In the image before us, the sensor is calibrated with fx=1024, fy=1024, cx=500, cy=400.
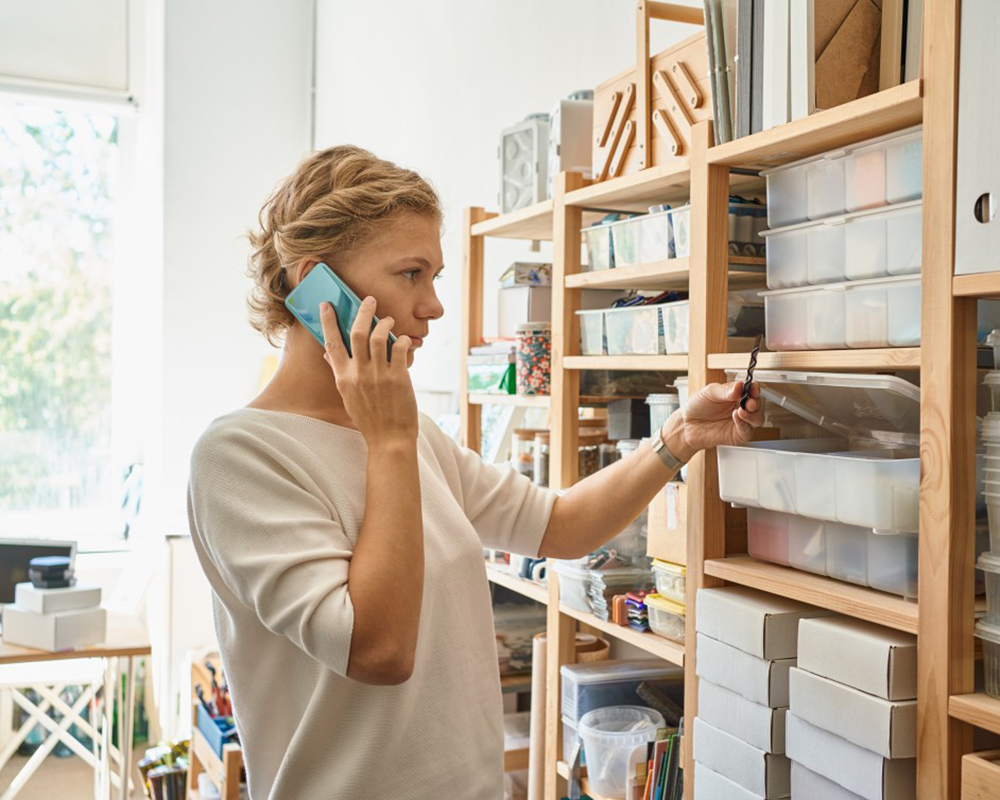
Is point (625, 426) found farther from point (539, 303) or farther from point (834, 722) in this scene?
point (834, 722)

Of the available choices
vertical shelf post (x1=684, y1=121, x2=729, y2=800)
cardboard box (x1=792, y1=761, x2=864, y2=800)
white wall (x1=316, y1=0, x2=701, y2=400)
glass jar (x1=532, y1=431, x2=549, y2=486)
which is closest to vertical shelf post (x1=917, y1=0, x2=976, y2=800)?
cardboard box (x1=792, y1=761, x2=864, y2=800)

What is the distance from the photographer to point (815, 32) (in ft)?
4.10

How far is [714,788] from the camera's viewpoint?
144cm

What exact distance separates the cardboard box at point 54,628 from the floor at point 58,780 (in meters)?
0.92

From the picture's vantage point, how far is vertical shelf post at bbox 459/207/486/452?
236 centimetres

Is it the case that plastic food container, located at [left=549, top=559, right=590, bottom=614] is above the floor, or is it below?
above

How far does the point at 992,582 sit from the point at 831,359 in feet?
1.01

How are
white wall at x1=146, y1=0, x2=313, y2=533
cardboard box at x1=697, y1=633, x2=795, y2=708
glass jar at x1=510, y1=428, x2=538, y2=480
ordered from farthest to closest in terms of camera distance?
1. white wall at x1=146, y1=0, x2=313, y2=533
2. glass jar at x1=510, y1=428, x2=538, y2=480
3. cardboard box at x1=697, y1=633, x2=795, y2=708

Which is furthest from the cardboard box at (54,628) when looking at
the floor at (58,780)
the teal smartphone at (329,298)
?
the teal smartphone at (329,298)

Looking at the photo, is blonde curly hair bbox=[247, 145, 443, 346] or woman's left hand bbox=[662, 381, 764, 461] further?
woman's left hand bbox=[662, 381, 764, 461]

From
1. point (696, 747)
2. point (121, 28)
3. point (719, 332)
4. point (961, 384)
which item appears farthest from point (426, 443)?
point (121, 28)

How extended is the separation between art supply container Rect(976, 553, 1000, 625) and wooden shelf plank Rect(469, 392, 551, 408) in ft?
3.31

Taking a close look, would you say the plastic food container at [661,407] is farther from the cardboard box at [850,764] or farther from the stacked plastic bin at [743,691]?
the cardboard box at [850,764]

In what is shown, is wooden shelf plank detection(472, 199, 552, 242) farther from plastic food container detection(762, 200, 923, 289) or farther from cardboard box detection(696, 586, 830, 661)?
cardboard box detection(696, 586, 830, 661)
